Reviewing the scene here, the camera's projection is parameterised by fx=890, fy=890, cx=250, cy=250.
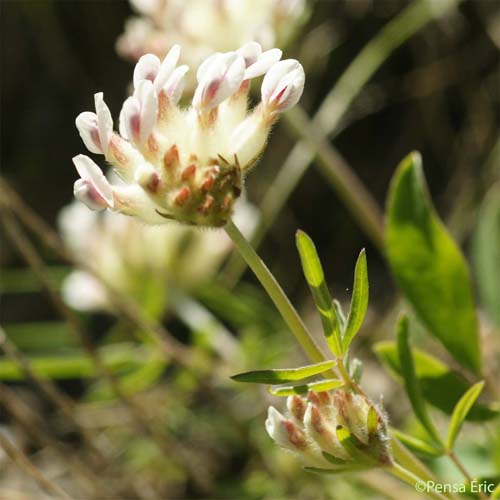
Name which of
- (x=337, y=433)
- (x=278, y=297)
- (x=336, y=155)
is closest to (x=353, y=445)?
(x=337, y=433)

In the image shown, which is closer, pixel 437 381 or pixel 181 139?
pixel 181 139

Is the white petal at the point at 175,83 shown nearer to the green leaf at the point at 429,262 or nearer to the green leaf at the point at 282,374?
the green leaf at the point at 282,374

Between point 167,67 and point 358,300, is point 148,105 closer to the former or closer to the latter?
point 167,67

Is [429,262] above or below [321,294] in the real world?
above

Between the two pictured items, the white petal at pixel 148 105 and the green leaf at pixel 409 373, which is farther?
the green leaf at pixel 409 373

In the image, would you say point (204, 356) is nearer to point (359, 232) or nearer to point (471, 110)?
point (359, 232)

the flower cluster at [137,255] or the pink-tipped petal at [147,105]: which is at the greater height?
the flower cluster at [137,255]

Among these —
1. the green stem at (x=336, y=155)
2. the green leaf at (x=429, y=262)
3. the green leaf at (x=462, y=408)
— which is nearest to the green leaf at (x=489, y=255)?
the green stem at (x=336, y=155)

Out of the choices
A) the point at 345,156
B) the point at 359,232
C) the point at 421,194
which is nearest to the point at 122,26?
the point at 345,156
